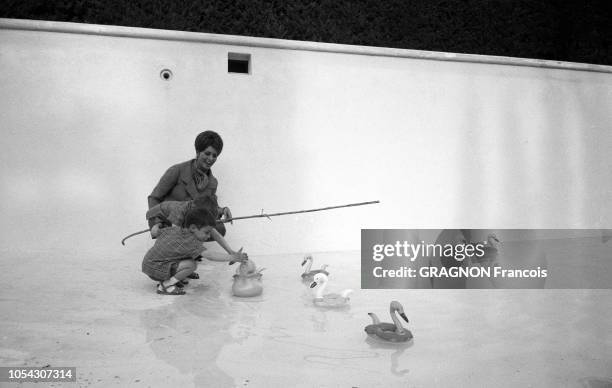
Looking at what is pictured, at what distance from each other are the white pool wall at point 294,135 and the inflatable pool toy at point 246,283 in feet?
4.78

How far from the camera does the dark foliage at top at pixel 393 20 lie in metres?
5.36

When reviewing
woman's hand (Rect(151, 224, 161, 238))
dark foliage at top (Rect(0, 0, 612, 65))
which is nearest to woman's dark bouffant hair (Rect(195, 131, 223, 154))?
woman's hand (Rect(151, 224, 161, 238))

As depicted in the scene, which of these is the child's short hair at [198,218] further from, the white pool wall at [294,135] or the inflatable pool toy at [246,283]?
the white pool wall at [294,135]

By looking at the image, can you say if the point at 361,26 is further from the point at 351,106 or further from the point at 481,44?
the point at 481,44

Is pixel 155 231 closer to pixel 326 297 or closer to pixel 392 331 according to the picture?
pixel 326 297

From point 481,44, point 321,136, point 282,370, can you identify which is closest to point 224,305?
point 282,370

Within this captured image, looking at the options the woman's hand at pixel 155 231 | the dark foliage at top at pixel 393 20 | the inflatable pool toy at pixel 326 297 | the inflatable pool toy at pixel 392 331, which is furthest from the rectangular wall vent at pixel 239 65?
the inflatable pool toy at pixel 392 331

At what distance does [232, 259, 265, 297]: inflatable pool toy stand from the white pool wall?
1.46 m

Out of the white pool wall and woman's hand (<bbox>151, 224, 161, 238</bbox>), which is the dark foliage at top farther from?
woman's hand (<bbox>151, 224, 161, 238</bbox>)

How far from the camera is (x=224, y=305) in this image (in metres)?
3.48

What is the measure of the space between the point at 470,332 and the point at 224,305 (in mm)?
1536

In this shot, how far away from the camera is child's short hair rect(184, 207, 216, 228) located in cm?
346

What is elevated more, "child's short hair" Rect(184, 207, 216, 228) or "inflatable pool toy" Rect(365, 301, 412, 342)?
"child's short hair" Rect(184, 207, 216, 228)

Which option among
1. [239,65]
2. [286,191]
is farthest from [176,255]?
[239,65]
